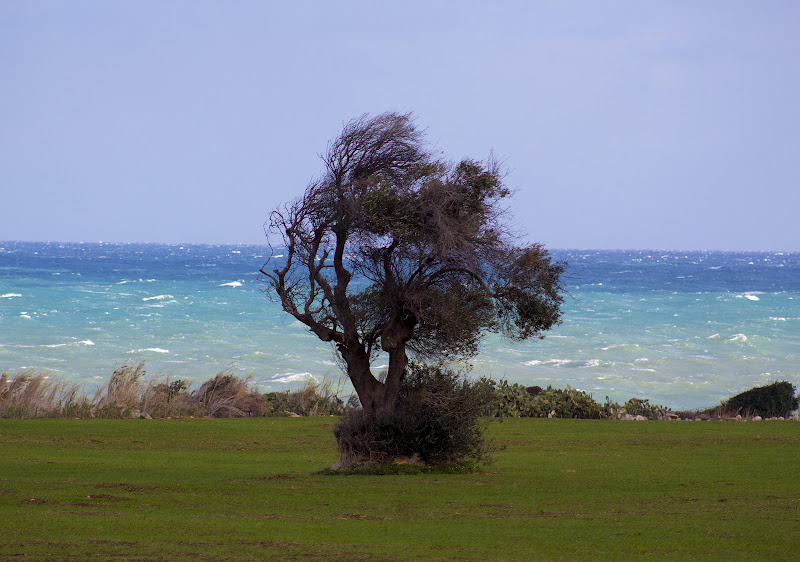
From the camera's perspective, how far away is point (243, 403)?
69.1 ft

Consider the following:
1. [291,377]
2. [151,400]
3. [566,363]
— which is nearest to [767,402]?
[566,363]

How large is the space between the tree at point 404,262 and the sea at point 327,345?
2.70m

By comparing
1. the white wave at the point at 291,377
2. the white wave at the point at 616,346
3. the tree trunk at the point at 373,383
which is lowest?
the tree trunk at the point at 373,383

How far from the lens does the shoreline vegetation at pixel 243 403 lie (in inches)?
760

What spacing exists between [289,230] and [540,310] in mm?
3569

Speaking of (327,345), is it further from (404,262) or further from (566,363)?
(404,262)

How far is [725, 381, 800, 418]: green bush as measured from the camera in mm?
21953

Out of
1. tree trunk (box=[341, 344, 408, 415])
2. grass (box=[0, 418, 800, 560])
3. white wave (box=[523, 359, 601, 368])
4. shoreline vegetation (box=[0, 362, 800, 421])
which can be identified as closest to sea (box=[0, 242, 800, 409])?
white wave (box=[523, 359, 601, 368])

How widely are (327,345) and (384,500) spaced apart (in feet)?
97.0

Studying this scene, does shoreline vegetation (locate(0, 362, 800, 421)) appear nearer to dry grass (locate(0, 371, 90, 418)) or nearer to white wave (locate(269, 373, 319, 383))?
dry grass (locate(0, 371, 90, 418))

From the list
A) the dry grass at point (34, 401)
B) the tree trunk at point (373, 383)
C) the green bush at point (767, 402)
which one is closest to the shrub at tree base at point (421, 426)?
the tree trunk at point (373, 383)

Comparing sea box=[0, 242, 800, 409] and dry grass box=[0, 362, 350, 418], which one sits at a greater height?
sea box=[0, 242, 800, 409]

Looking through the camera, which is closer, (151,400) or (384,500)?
(384,500)

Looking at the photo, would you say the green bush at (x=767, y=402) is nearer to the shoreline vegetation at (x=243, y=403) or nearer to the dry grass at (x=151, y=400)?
the shoreline vegetation at (x=243, y=403)
